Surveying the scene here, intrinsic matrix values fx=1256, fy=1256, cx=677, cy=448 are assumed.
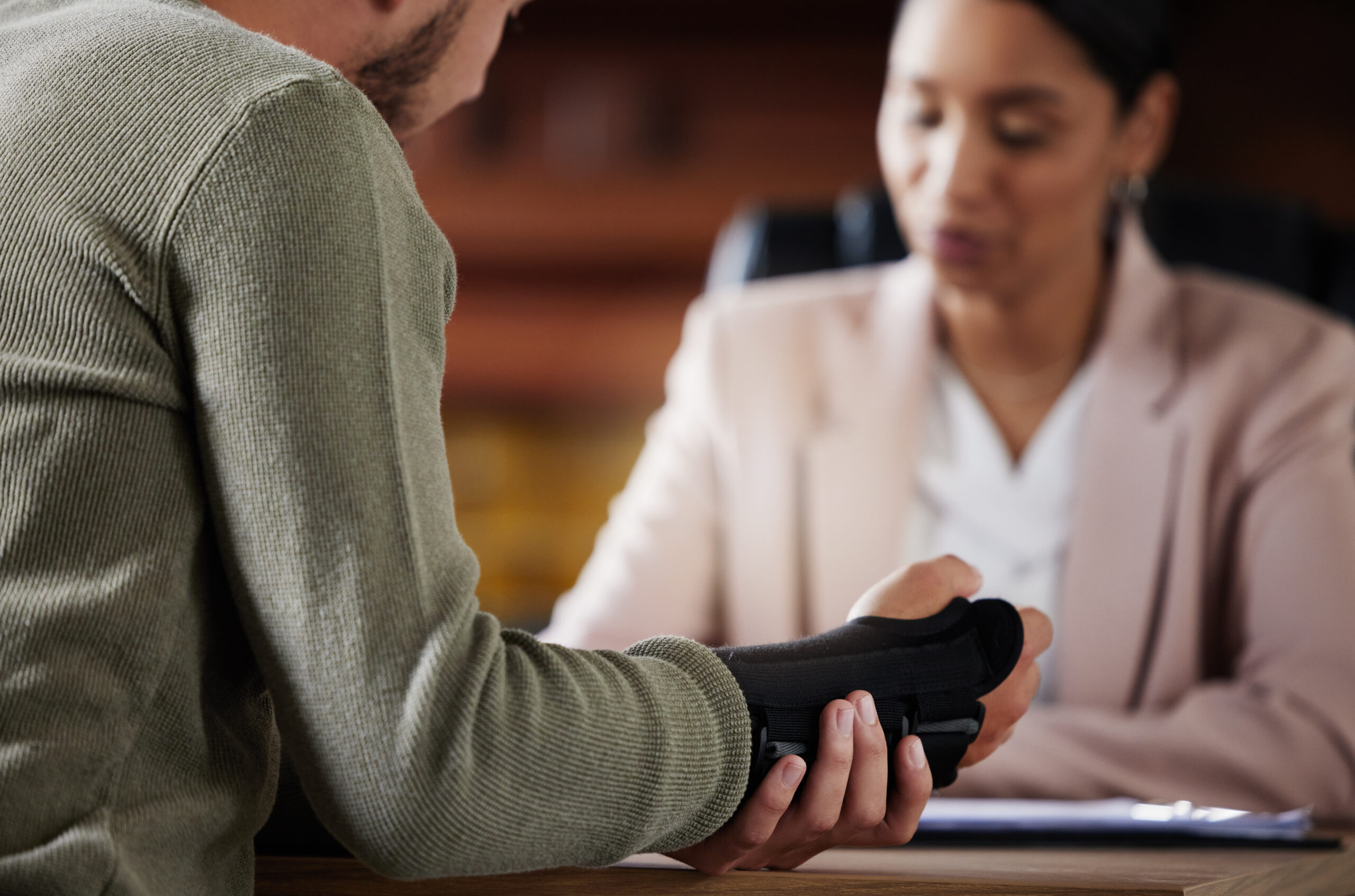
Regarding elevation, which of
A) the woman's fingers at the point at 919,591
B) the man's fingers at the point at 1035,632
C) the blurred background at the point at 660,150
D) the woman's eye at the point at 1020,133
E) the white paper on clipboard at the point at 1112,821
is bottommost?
the blurred background at the point at 660,150

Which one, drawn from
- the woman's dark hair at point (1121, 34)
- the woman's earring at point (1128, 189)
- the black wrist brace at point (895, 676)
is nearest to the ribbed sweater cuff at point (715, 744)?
the black wrist brace at point (895, 676)

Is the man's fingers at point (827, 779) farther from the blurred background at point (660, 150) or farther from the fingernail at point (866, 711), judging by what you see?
the blurred background at point (660, 150)

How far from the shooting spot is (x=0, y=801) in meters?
0.39

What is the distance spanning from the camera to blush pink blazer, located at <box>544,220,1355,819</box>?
38.1 inches

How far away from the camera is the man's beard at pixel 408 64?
58cm

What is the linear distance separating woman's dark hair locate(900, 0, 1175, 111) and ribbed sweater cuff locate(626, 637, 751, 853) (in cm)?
87

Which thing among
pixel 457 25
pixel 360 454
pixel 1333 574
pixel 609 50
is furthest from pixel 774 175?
pixel 360 454

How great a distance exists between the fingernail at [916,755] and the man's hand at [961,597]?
58 millimetres

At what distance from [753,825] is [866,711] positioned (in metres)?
0.07

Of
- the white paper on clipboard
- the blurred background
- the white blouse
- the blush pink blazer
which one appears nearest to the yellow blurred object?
the blurred background

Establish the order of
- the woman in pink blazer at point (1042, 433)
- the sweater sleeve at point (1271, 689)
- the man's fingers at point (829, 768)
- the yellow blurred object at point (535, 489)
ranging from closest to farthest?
1. the man's fingers at point (829, 768)
2. the sweater sleeve at point (1271, 689)
3. the woman in pink blazer at point (1042, 433)
4. the yellow blurred object at point (535, 489)

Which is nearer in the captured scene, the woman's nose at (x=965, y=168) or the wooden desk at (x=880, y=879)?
the wooden desk at (x=880, y=879)

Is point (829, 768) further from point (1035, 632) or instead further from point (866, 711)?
point (1035, 632)

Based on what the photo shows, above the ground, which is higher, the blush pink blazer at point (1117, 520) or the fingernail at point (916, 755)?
the fingernail at point (916, 755)
